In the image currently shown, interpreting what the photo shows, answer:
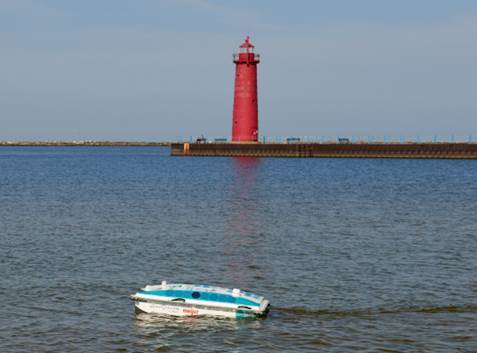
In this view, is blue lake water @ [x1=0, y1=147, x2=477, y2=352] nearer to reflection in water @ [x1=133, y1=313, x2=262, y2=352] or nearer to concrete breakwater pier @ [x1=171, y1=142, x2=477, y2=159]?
reflection in water @ [x1=133, y1=313, x2=262, y2=352]

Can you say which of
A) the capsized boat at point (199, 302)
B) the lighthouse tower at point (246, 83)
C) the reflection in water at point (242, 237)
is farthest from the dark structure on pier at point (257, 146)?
the capsized boat at point (199, 302)

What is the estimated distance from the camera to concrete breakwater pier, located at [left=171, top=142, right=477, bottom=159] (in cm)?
11800

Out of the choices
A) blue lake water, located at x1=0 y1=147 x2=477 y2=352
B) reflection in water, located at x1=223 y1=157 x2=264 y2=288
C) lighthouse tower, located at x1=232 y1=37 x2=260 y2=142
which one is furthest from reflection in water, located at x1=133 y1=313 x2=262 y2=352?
lighthouse tower, located at x1=232 y1=37 x2=260 y2=142

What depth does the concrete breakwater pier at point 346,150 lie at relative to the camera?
118m

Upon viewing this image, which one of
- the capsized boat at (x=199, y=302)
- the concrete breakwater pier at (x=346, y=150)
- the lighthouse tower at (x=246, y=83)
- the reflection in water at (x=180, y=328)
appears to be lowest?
the reflection in water at (x=180, y=328)

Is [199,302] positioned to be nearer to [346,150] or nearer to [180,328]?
[180,328]

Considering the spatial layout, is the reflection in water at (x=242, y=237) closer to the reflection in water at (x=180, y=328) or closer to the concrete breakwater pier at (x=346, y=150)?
the reflection in water at (x=180, y=328)

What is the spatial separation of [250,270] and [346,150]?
102916 millimetres

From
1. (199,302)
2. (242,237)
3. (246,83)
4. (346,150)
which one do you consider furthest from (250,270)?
(346,150)

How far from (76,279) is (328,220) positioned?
2144cm

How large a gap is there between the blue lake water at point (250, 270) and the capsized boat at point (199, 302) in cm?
30

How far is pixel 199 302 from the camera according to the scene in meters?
21.8

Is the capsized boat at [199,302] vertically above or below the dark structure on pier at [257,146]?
Answer: below

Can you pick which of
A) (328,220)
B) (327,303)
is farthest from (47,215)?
(327,303)
